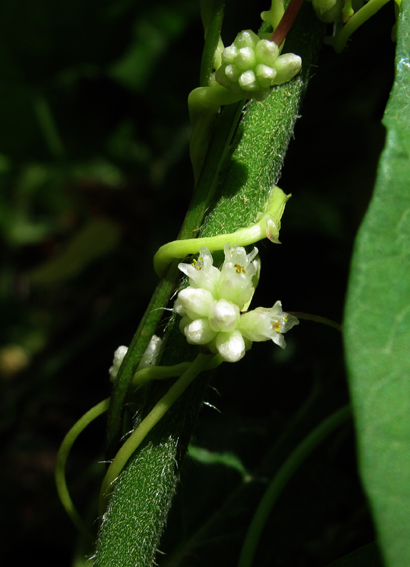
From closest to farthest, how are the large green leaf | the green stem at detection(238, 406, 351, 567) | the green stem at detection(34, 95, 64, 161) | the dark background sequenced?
the large green leaf < the green stem at detection(238, 406, 351, 567) < the dark background < the green stem at detection(34, 95, 64, 161)

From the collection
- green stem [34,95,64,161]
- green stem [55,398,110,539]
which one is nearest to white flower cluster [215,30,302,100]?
green stem [55,398,110,539]

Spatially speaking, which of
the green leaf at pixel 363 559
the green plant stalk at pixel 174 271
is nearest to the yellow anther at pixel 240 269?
the green plant stalk at pixel 174 271

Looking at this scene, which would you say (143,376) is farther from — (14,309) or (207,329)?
(14,309)

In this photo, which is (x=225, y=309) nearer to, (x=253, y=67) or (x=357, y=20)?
(x=253, y=67)

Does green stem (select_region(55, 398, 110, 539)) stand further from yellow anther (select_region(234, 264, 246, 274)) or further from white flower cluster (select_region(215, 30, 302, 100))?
white flower cluster (select_region(215, 30, 302, 100))

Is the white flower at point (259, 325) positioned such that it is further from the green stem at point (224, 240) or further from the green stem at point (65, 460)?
the green stem at point (65, 460)

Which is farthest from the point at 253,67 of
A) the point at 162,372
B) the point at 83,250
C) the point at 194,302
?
the point at 83,250
